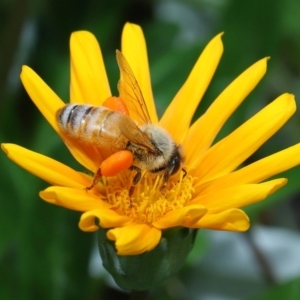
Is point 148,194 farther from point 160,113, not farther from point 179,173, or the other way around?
point 160,113

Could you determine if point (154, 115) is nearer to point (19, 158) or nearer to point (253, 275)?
point (19, 158)

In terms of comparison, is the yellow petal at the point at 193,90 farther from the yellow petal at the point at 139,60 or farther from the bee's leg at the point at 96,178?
the bee's leg at the point at 96,178

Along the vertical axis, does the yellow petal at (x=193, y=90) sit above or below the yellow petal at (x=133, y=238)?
above

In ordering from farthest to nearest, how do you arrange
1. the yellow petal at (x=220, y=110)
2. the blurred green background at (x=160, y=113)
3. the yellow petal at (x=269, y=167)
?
the blurred green background at (x=160, y=113), the yellow petal at (x=220, y=110), the yellow petal at (x=269, y=167)

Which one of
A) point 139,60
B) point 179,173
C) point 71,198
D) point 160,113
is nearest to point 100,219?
point 71,198

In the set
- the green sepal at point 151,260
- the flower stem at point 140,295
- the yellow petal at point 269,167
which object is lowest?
the flower stem at point 140,295

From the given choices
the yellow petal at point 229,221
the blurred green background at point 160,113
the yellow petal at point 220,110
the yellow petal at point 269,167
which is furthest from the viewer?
the blurred green background at point 160,113

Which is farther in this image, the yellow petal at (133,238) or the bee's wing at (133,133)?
the bee's wing at (133,133)

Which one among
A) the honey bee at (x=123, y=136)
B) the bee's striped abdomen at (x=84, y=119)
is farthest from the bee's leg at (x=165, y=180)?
the bee's striped abdomen at (x=84, y=119)

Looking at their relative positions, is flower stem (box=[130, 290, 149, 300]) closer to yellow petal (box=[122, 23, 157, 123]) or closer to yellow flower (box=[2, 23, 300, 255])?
yellow flower (box=[2, 23, 300, 255])
